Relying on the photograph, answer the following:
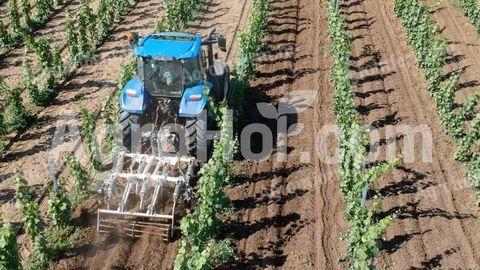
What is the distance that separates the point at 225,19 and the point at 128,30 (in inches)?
128

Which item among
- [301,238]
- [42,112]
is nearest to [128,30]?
[42,112]

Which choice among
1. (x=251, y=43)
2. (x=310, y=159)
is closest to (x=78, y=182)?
(x=310, y=159)

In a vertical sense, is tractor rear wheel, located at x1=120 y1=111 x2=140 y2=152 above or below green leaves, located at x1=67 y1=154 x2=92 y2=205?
above

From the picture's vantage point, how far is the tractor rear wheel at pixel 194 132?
9.67m

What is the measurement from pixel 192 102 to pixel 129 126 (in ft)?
4.32

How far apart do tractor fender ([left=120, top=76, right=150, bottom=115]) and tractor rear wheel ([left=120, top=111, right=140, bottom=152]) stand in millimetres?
154

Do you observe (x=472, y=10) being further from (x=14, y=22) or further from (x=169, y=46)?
(x=14, y=22)

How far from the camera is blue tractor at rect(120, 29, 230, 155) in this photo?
31.7 ft

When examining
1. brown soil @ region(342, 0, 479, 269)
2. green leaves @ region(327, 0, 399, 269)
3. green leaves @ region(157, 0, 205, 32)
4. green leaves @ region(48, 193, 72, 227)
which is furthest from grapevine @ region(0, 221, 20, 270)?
green leaves @ region(157, 0, 205, 32)

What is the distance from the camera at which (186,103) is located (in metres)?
9.68

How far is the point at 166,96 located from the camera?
395 inches

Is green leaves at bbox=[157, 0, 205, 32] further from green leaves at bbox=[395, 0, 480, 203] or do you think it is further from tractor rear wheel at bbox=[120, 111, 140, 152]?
green leaves at bbox=[395, 0, 480, 203]

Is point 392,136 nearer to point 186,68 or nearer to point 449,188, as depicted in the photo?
point 449,188

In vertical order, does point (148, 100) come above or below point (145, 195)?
above
